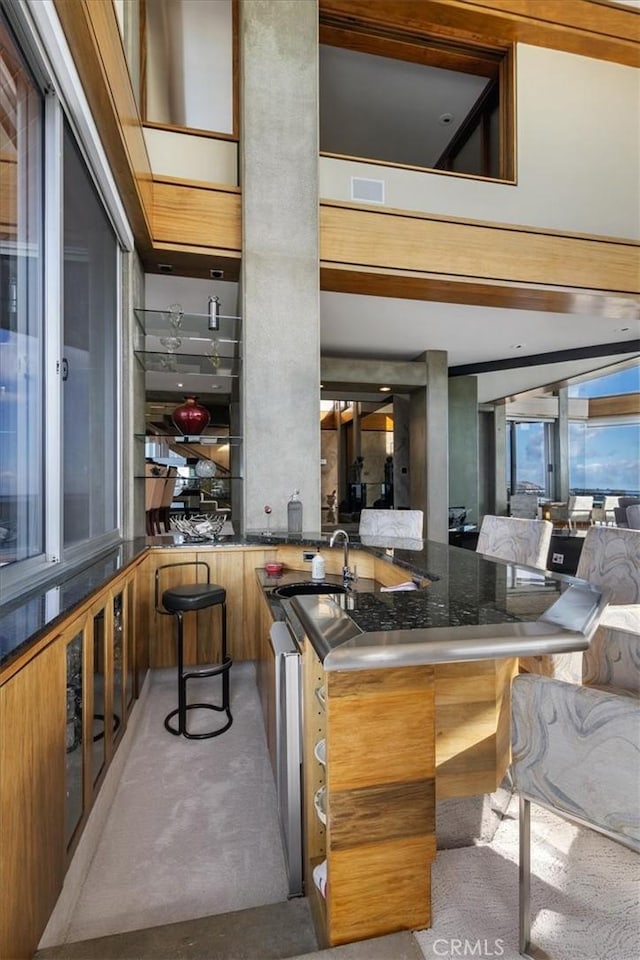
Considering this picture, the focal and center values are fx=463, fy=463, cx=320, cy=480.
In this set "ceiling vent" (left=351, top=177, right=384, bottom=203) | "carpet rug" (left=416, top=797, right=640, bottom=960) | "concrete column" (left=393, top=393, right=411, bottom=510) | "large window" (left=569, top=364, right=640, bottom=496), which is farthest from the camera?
"large window" (left=569, top=364, right=640, bottom=496)

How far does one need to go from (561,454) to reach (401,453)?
731 cm

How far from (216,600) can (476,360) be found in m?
6.87

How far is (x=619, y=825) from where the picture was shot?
0.98 m

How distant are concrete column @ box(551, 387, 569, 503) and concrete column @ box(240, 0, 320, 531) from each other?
11.9 meters

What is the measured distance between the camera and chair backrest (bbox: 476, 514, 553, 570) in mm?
2516

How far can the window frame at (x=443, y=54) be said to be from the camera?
13.9 ft

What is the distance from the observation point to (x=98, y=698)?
1.75m

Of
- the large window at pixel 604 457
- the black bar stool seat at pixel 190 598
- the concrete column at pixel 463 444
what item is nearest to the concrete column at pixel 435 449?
the concrete column at pixel 463 444

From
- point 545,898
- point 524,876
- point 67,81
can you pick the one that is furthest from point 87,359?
point 545,898

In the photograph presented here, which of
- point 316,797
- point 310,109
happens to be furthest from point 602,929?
point 310,109

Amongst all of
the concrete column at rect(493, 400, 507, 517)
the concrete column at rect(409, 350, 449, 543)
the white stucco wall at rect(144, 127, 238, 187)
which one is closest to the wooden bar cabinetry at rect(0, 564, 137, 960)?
the white stucco wall at rect(144, 127, 238, 187)

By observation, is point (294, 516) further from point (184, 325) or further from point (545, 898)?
point (545, 898)

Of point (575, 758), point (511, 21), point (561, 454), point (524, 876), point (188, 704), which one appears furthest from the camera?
point (561, 454)

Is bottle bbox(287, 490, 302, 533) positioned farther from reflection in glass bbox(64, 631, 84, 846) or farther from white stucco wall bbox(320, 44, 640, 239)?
white stucco wall bbox(320, 44, 640, 239)
